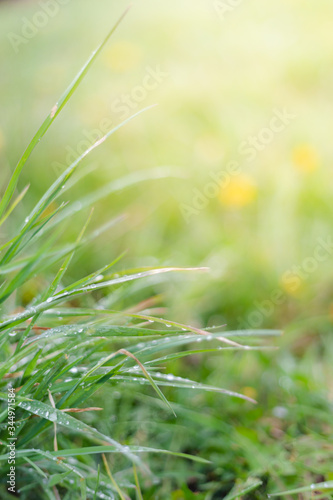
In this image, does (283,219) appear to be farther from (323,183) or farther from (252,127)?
(252,127)

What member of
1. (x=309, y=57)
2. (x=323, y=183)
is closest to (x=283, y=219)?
(x=323, y=183)

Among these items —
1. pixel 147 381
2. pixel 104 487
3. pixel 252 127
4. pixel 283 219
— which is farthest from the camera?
pixel 252 127

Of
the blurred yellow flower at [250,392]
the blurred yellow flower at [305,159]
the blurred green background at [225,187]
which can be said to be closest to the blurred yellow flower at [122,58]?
the blurred green background at [225,187]

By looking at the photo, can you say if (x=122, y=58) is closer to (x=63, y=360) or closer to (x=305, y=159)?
(x=305, y=159)

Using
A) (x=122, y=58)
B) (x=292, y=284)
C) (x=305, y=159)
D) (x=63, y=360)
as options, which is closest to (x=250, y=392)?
(x=292, y=284)

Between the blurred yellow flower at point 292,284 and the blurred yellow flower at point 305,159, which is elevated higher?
the blurred yellow flower at point 305,159

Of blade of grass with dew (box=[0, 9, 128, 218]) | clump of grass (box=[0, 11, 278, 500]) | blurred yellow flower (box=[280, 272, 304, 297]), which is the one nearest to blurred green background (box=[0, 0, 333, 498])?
blurred yellow flower (box=[280, 272, 304, 297])

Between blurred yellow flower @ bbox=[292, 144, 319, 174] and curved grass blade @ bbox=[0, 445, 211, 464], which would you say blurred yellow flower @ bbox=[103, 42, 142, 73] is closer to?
blurred yellow flower @ bbox=[292, 144, 319, 174]

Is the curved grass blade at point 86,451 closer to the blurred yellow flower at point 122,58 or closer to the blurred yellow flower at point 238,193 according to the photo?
the blurred yellow flower at point 238,193
